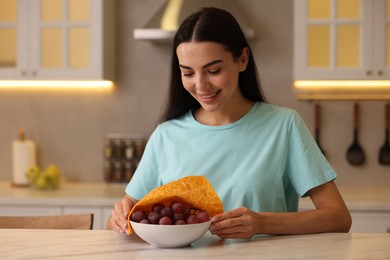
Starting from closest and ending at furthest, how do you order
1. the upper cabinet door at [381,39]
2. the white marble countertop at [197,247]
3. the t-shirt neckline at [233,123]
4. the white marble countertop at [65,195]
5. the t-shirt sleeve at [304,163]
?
the white marble countertop at [197,247]
the t-shirt sleeve at [304,163]
the t-shirt neckline at [233,123]
the white marble countertop at [65,195]
the upper cabinet door at [381,39]

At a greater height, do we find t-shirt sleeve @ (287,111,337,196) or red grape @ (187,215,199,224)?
t-shirt sleeve @ (287,111,337,196)

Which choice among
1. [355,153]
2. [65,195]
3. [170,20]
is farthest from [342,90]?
[65,195]

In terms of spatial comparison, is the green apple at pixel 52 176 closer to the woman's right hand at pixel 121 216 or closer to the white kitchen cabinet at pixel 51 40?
the white kitchen cabinet at pixel 51 40

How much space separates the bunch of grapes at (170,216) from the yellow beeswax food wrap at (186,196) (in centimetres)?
2

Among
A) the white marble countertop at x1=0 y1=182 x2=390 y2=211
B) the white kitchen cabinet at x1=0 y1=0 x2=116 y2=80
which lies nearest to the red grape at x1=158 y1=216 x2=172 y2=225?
the white marble countertop at x1=0 y1=182 x2=390 y2=211

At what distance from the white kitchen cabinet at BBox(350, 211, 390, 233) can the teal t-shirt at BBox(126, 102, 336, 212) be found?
1.33 m

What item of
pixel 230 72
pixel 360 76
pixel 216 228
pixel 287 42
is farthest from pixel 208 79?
pixel 287 42

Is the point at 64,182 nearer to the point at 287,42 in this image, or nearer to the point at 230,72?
the point at 287,42

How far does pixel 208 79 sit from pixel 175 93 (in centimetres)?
28

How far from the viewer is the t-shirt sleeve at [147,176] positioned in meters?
2.11

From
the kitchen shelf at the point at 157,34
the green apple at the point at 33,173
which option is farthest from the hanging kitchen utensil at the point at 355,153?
the green apple at the point at 33,173

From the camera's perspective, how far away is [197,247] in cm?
165

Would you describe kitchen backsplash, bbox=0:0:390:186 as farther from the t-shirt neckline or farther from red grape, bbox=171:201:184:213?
red grape, bbox=171:201:184:213

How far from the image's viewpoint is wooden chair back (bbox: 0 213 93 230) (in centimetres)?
214
